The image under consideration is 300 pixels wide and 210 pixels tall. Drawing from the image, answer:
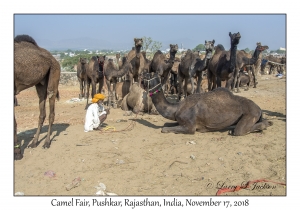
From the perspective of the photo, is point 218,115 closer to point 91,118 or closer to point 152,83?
point 152,83

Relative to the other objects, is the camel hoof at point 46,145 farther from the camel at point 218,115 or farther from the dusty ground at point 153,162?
the camel at point 218,115

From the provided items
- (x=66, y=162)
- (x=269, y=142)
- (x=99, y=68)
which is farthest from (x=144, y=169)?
(x=99, y=68)

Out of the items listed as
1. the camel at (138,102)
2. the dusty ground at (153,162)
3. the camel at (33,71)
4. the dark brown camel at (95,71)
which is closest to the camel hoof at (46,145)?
the camel at (33,71)

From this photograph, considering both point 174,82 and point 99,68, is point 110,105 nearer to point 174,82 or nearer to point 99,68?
point 99,68

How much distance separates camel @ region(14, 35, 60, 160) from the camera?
6848mm

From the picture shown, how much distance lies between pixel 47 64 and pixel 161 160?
3.59 metres

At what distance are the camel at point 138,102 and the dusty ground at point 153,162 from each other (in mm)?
2817

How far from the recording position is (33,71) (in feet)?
23.4

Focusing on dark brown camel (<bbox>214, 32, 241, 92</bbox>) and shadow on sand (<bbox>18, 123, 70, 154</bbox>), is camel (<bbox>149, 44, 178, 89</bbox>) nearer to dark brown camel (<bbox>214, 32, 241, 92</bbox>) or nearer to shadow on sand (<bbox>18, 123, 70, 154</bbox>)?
dark brown camel (<bbox>214, 32, 241, 92</bbox>)

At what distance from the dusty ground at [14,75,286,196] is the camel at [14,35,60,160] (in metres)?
0.84

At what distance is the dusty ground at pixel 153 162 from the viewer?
5.65 meters

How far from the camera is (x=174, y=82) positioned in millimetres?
18594

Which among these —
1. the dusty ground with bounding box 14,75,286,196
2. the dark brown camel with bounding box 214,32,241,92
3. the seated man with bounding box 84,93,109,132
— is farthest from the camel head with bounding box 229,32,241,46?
the seated man with bounding box 84,93,109,132
